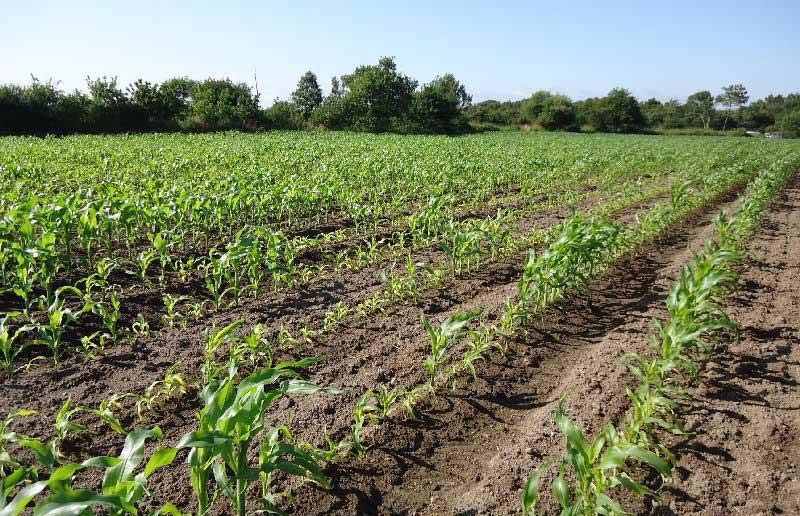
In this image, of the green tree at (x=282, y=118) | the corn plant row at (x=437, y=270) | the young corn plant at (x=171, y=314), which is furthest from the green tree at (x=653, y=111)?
the young corn plant at (x=171, y=314)

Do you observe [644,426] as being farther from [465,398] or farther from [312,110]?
[312,110]

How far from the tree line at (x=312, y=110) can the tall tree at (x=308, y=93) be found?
130 millimetres

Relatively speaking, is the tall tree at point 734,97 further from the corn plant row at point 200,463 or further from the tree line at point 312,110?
the corn plant row at point 200,463

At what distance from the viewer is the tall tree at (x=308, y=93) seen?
5576cm

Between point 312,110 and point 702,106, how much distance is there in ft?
251

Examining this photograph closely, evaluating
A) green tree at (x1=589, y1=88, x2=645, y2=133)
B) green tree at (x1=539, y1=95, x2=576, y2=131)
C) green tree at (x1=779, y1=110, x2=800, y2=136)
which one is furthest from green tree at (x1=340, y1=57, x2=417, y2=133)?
green tree at (x1=779, y1=110, x2=800, y2=136)

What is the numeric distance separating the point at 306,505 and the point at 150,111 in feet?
135

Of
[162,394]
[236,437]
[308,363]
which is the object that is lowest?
[162,394]

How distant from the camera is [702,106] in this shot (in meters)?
89.3

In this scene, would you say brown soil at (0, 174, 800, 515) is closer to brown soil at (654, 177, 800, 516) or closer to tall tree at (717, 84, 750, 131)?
brown soil at (654, 177, 800, 516)

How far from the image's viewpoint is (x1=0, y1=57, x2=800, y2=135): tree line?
32.4m

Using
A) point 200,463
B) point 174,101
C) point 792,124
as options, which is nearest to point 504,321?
point 200,463

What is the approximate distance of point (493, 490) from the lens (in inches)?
106

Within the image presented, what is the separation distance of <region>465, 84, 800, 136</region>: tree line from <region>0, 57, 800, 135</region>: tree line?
0.49 ft
